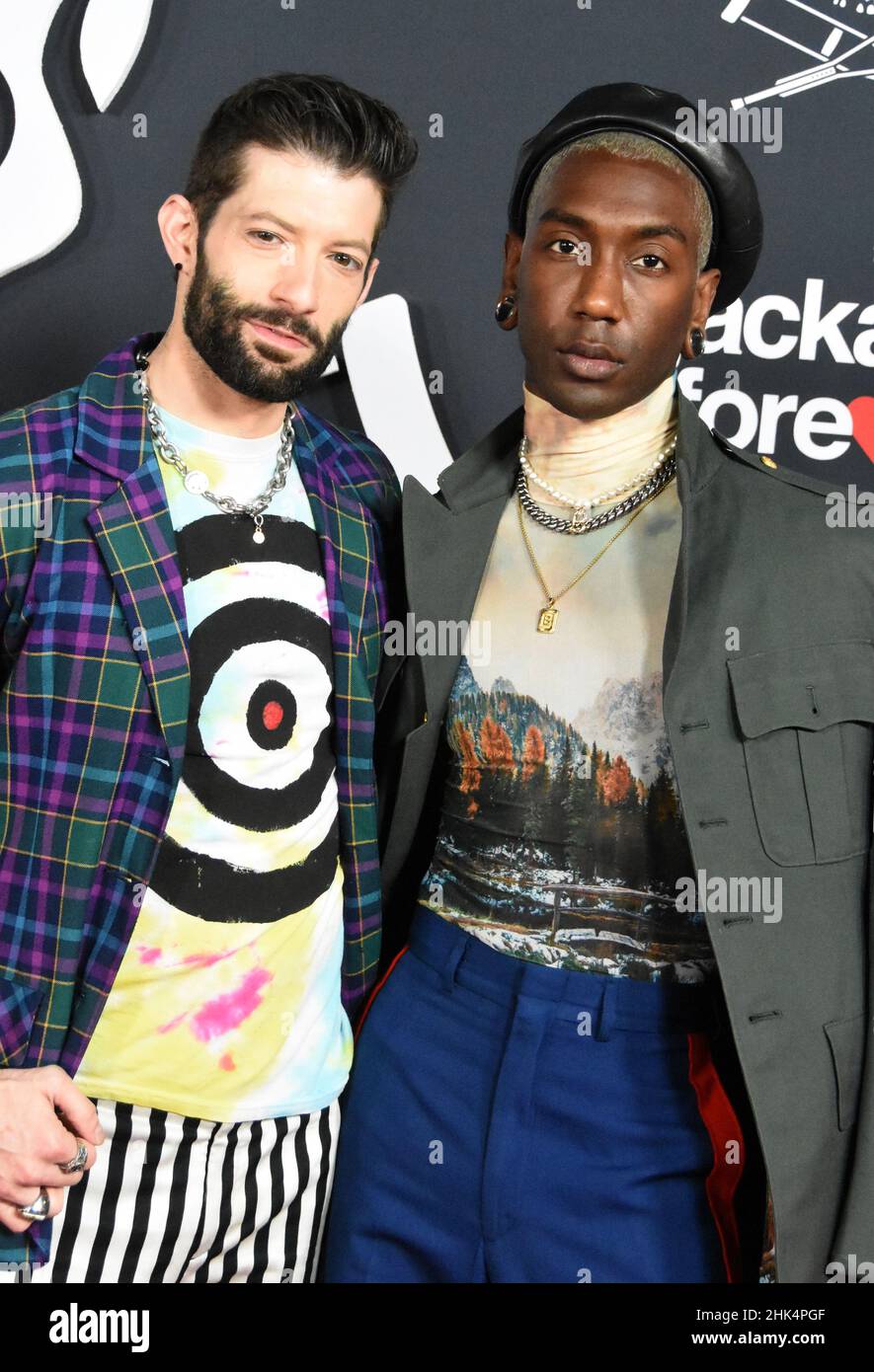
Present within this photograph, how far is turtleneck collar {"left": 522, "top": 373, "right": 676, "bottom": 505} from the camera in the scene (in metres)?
1.86

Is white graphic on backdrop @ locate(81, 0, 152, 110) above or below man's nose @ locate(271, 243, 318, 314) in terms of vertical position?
above

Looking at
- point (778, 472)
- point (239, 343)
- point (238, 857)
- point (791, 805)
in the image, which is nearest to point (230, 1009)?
point (238, 857)

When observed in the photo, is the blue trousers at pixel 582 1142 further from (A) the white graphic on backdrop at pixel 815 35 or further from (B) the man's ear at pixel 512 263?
(A) the white graphic on backdrop at pixel 815 35

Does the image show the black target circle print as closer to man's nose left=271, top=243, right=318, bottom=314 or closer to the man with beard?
the man with beard

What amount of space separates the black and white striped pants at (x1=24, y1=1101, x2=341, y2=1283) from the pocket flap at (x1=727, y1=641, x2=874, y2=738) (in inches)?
31.2

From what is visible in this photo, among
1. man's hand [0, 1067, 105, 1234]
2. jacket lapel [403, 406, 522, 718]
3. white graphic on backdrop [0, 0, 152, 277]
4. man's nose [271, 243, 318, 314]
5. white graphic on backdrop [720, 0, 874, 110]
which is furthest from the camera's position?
white graphic on backdrop [720, 0, 874, 110]

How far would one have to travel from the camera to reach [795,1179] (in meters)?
1.66

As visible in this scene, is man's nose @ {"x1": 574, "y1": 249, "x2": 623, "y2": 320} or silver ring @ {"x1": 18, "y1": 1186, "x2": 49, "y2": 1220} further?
man's nose @ {"x1": 574, "y1": 249, "x2": 623, "y2": 320}

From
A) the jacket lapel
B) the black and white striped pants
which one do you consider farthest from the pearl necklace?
the black and white striped pants

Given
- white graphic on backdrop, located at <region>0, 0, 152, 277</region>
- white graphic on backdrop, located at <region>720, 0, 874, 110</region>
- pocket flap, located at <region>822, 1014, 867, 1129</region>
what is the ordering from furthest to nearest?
white graphic on backdrop, located at <region>720, 0, 874, 110</region>, white graphic on backdrop, located at <region>0, 0, 152, 277</region>, pocket flap, located at <region>822, 1014, 867, 1129</region>

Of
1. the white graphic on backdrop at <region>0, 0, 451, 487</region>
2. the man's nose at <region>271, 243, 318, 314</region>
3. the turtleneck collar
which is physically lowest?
the turtleneck collar

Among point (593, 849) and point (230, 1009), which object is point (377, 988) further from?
point (593, 849)

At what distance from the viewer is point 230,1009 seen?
5.87 ft
